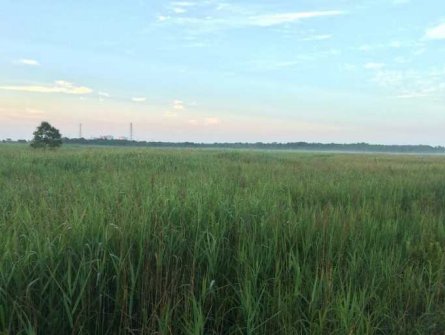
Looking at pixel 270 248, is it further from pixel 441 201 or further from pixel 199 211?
pixel 441 201

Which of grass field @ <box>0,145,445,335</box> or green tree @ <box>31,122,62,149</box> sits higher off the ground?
green tree @ <box>31,122,62,149</box>

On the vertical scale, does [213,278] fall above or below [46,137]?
below

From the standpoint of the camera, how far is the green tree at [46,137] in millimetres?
27531

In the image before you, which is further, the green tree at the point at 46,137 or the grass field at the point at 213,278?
the green tree at the point at 46,137

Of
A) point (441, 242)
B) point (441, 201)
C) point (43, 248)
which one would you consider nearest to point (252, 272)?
point (43, 248)

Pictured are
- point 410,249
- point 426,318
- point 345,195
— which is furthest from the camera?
point 345,195

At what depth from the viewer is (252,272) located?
2.30 meters

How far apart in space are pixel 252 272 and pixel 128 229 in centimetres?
118

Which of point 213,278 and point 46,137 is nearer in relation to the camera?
point 213,278

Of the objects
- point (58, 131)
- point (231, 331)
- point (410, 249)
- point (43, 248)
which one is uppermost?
point (58, 131)

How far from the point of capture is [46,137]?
27984 millimetres

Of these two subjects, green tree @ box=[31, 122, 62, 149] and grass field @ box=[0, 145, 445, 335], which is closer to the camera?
grass field @ box=[0, 145, 445, 335]

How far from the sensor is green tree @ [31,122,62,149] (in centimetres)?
2753

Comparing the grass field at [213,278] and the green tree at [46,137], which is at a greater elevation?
the green tree at [46,137]
